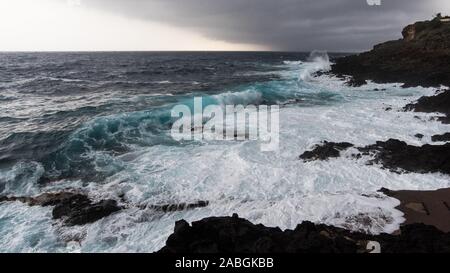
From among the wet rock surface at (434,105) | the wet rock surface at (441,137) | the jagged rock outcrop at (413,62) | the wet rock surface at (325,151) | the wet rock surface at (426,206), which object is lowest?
the wet rock surface at (426,206)

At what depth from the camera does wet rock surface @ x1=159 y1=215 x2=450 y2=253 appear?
6281 millimetres

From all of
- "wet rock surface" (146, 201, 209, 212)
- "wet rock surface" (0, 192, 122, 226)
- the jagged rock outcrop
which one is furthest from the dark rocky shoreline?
the jagged rock outcrop

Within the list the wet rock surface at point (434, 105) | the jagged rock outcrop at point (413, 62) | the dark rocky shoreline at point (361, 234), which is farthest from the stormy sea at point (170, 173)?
the jagged rock outcrop at point (413, 62)

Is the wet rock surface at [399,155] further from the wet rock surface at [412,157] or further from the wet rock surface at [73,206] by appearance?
the wet rock surface at [73,206]

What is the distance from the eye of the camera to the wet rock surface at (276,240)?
20.6 ft

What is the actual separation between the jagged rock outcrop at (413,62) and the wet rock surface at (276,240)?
27.1 metres

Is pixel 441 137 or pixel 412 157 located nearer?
pixel 412 157

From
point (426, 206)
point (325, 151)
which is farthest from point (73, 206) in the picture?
point (426, 206)

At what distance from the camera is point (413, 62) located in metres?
40.6

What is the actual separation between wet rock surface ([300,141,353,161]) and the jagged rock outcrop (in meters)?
20.1

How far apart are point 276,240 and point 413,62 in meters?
41.1

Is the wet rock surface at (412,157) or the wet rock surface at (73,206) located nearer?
the wet rock surface at (73,206)

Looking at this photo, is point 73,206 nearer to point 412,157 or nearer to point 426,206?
point 426,206
